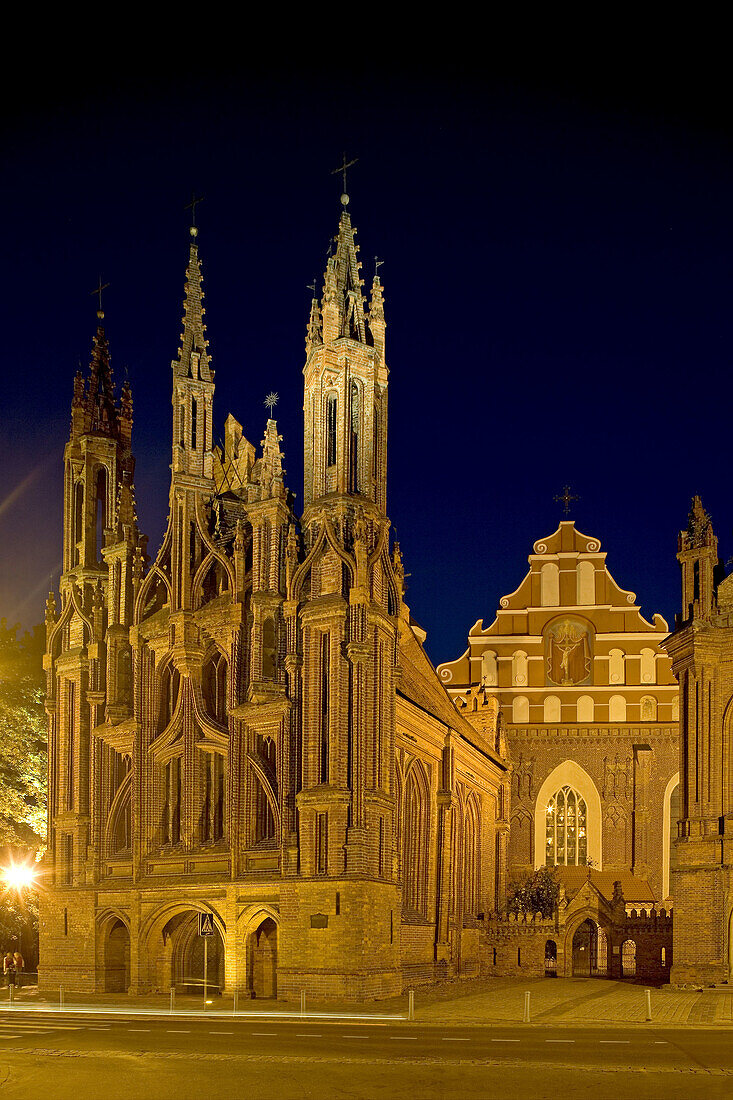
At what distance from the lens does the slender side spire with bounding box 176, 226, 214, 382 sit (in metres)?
43.9

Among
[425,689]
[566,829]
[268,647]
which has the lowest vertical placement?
[566,829]

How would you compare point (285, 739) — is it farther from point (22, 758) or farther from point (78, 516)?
point (22, 758)

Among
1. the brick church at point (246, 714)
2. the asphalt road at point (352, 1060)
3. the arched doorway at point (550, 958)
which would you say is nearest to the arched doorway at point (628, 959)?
the arched doorway at point (550, 958)

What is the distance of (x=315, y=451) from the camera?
40.0 meters

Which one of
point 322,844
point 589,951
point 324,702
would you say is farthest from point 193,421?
point 589,951

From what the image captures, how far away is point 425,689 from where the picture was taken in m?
52.0

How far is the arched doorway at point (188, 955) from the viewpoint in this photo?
40.3 m

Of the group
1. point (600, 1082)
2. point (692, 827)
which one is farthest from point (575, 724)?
point (600, 1082)

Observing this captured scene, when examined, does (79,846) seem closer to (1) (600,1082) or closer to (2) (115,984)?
(2) (115,984)

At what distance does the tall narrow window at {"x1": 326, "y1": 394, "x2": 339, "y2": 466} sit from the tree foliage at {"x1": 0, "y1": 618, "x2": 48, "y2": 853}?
56.6ft

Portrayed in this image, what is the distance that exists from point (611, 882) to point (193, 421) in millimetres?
30226

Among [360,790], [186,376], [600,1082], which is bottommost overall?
[600,1082]

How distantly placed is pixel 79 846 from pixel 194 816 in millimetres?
5255

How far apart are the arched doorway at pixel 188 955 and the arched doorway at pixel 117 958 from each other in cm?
178
